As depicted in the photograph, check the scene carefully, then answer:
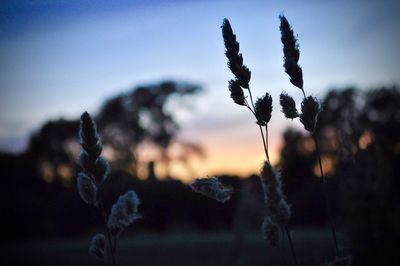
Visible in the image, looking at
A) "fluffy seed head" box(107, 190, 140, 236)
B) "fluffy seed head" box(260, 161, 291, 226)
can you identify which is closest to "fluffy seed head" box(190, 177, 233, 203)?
"fluffy seed head" box(260, 161, 291, 226)

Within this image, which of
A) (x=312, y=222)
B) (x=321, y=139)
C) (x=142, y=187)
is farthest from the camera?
(x=321, y=139)

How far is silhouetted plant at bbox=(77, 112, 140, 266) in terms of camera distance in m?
2.56

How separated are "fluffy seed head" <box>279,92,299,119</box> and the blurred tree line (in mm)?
→ 639

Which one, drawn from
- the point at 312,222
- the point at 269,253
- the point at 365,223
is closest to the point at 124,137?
the point at 312,222

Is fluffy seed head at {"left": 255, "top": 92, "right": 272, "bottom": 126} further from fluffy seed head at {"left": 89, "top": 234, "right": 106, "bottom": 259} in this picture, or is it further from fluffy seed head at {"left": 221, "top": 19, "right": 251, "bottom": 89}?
fluffy seed head at {"left": 89, "top": 234, "right": 106, "bottom": 259}

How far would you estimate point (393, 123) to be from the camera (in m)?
52.0

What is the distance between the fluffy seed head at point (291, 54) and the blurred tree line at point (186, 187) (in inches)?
33.6

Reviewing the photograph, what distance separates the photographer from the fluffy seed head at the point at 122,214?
8.39 feet

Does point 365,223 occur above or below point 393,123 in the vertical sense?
below

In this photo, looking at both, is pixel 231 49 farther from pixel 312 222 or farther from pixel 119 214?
pixel 312 222

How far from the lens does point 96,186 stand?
2.60 meters

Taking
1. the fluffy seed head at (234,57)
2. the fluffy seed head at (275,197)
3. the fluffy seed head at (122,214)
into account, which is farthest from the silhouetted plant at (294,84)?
the fluffy seed head at (122,214)

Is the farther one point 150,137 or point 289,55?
point 150,137

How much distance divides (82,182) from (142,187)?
16.3 metres
